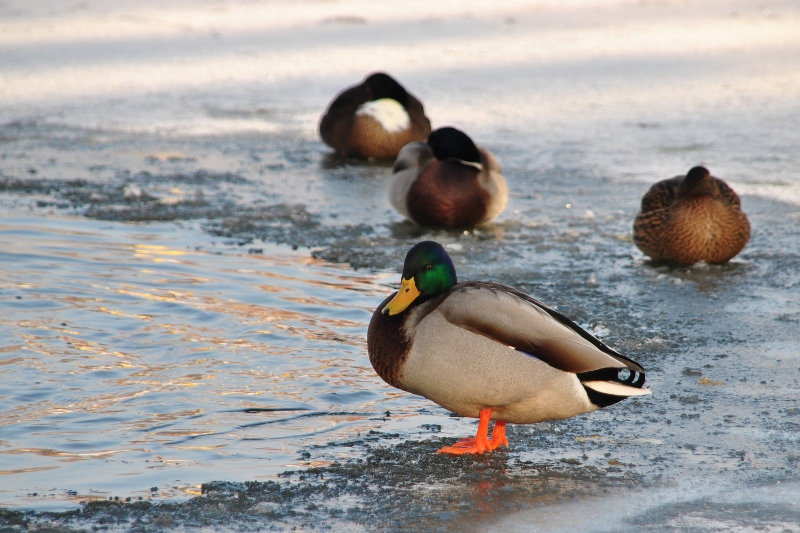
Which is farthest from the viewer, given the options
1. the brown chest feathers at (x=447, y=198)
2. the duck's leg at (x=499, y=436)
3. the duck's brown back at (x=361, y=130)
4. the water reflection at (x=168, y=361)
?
the duck's brown back at (x=361, y=130)

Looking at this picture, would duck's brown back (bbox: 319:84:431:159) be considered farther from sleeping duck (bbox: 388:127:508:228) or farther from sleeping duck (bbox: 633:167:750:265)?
sleeping duck (bbox: 633:167:750:265)

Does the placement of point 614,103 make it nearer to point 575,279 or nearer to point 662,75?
point 662,75

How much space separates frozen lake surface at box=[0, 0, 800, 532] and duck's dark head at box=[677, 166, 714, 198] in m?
0.41

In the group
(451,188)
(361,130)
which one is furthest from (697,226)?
(361,130)

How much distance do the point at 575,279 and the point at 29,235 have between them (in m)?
3.02

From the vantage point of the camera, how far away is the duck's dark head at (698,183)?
207 inches

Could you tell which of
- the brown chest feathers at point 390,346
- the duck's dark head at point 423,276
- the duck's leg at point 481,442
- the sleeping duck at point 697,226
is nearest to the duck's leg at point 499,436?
the duck's leg at point 481,442

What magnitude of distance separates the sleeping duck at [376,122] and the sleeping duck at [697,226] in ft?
10.6

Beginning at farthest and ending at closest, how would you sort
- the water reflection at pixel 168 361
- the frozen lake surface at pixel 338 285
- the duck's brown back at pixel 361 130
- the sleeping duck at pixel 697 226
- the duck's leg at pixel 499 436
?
the duck's brown back at pixel 361 130
the sleeping duck at pixel 697 226
the duck's leg at pixel 499 436
the water reflection at pixel 168 361
the frozen lake surface at pixel 338 285

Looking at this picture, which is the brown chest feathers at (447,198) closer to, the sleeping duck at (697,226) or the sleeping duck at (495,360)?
the sleeping duck at (697,226)

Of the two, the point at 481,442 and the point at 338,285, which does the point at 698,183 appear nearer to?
the point at 338,285

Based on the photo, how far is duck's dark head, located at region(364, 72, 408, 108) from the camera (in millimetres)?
8164

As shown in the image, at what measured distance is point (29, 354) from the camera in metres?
3.96

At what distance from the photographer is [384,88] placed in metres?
8.21
